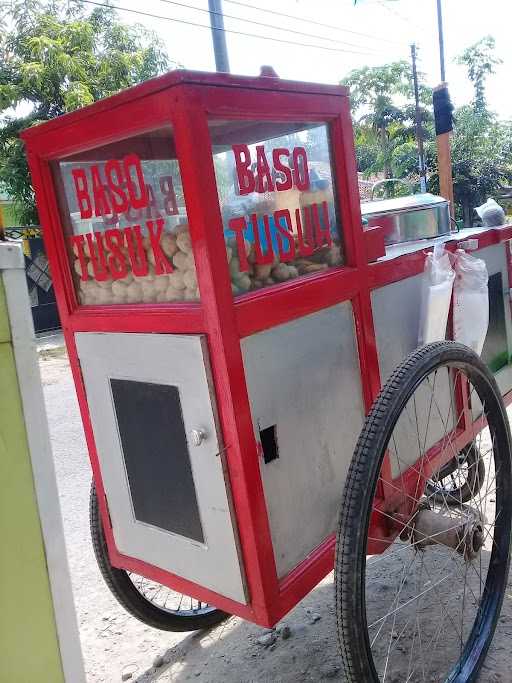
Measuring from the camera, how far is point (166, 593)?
7.76 ft

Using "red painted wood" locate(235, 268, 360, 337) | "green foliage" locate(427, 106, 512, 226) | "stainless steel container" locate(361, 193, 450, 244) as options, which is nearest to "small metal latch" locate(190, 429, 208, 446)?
"red painted wood" locate(235, 268, 360, 337)

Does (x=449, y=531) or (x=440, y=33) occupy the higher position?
(x=440, y=33)

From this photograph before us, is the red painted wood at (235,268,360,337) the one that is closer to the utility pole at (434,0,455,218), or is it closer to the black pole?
the utility pole at (434,0,455,218)

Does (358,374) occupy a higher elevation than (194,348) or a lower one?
lower

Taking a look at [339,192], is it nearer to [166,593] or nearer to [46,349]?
[166,593]

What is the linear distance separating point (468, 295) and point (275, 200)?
2.92ft

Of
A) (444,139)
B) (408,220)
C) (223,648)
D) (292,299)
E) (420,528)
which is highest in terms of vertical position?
(444,139)

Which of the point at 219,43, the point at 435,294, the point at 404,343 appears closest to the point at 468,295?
the point at 435,294

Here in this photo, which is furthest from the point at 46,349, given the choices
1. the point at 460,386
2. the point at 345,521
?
the point at 345,521

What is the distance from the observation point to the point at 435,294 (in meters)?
1.94

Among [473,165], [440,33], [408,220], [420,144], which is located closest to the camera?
[408,220]

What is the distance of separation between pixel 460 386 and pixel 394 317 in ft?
1.65

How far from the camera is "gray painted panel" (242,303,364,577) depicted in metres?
1.43

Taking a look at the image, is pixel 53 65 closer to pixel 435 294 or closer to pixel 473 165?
pixel 435 294
